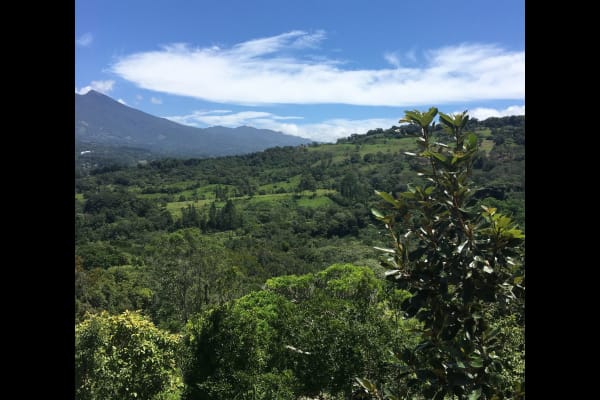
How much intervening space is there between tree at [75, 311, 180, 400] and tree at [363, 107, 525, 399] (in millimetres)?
8125

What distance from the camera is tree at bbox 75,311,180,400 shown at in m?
8.43

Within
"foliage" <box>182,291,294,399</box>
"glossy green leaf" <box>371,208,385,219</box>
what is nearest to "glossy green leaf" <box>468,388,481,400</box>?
"glossy green leaf" <box>371,208,385,219</box>

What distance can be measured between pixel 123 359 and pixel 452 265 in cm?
947

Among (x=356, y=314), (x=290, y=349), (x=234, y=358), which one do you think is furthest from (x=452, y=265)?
(x=234, y=358)

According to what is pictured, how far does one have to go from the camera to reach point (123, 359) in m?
9.48

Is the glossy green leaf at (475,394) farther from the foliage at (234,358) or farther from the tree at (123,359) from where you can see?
the tree at (123,359)

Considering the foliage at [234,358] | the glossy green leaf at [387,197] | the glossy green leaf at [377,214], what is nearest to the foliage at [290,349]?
the foliage at [234,358]

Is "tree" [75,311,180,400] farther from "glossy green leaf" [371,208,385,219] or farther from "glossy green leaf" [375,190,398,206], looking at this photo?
"glossy green leaf" [375,190,398,206]

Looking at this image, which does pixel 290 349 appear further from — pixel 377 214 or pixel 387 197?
pixel 387 197

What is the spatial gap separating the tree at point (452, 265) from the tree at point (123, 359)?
813 centimetres
